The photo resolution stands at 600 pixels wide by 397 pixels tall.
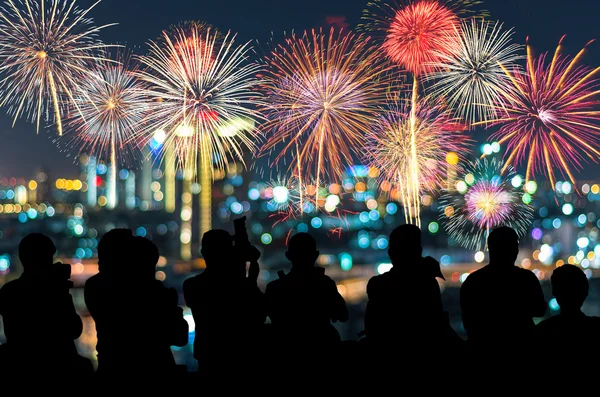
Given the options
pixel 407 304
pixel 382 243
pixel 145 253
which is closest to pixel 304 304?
pixel 407 304

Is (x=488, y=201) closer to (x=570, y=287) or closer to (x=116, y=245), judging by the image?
(x=570, y=287)

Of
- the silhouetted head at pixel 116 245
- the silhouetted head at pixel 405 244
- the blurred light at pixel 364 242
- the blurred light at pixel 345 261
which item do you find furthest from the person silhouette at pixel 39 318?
the blurred light at pixel 364 242

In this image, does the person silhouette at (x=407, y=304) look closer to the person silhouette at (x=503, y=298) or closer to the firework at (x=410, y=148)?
the person silhouette at (x=503, y=298)

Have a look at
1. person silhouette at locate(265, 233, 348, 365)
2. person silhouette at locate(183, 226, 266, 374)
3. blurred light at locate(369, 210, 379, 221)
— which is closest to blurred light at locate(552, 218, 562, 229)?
blurred light at locate(369, 210, 379, 221)

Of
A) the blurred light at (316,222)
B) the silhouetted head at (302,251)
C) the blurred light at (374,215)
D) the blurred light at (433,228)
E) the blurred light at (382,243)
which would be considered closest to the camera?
the silhouetted head at (302,251)

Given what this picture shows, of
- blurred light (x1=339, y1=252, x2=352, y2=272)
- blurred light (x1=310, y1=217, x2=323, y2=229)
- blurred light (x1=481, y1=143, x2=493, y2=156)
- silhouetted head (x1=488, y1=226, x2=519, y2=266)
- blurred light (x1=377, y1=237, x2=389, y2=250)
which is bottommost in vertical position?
blurred light (x1=339, y1=252, x2=352, y2=272)

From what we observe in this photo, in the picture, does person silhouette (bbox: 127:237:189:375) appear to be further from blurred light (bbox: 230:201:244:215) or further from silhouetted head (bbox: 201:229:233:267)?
blurred light (bbox: 230:201:244:215)
